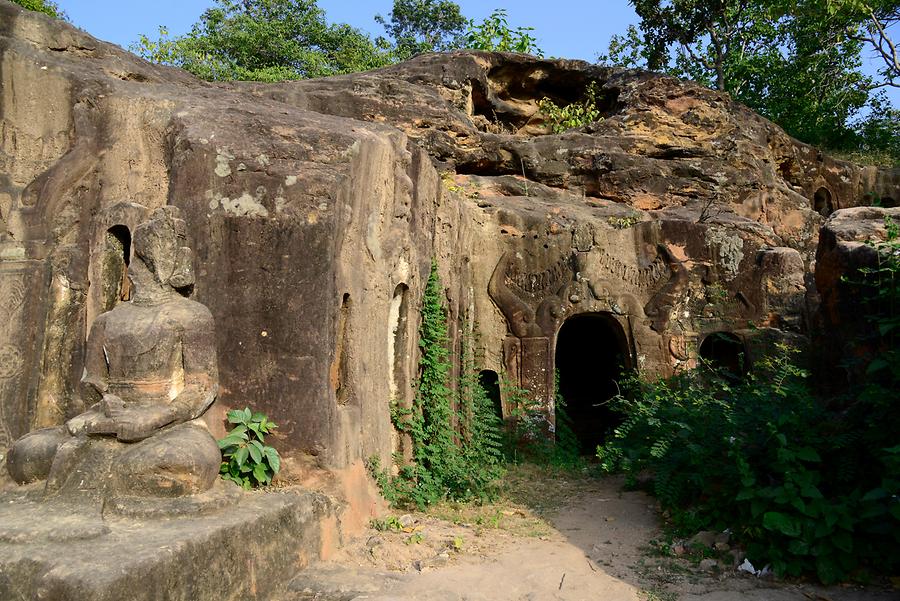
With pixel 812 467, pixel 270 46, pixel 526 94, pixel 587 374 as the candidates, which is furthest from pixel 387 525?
pixel 270 46

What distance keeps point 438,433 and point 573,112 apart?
9667 mm

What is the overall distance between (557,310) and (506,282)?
0.79 metres

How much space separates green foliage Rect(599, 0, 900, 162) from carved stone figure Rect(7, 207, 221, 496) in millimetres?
17024

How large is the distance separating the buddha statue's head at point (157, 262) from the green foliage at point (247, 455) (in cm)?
94

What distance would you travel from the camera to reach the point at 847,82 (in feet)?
60.5

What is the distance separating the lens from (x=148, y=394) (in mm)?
4504

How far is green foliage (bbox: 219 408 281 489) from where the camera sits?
4.70m

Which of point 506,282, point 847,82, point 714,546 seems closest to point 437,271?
point 506,282

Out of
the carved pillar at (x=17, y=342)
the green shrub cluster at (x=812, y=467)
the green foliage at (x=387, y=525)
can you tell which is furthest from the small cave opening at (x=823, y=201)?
the carved pillar at (x=17, y=342)

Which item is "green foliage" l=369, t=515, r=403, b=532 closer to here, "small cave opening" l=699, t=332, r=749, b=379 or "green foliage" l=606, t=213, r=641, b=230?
"green foliage" l=606, t=213, r=641, b=230

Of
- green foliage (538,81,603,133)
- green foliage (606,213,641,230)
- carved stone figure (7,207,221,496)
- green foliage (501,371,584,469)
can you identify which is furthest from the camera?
green foliage (538,81,603,133)

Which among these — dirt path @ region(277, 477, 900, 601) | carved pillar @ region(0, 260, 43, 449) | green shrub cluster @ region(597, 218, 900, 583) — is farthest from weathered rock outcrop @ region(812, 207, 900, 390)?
carved pillar @ region(0, 260, 43, 449)

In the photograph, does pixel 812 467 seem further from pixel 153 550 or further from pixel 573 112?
pixel 573 112

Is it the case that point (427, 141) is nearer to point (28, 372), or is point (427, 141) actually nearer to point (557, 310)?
point (557, 310)
